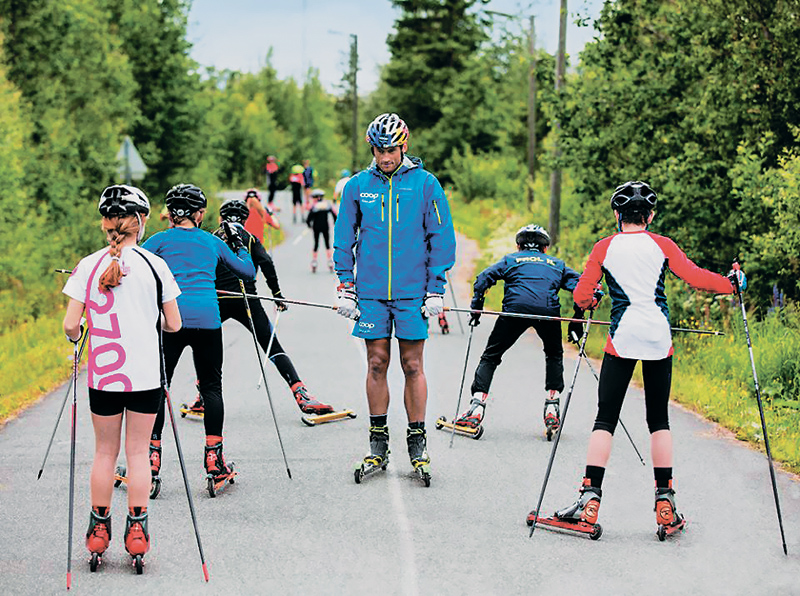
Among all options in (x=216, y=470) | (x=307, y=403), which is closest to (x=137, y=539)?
(x=216, y=470)

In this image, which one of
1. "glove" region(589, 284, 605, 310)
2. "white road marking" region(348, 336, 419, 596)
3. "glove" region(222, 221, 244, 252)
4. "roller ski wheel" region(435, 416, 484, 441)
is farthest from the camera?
"roller ski wheel" region(435, 416, 484, 441)

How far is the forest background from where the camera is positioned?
11336mm

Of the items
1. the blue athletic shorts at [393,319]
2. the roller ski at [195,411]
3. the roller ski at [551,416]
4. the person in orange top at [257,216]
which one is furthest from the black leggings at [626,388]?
the person in orange top at [257,216]

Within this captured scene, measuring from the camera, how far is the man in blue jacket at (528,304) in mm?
8500

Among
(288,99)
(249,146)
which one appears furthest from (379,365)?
(288,99)

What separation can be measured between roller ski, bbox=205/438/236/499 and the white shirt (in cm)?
159

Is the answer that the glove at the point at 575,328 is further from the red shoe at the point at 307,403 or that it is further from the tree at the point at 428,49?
the tree at the point at 428,49

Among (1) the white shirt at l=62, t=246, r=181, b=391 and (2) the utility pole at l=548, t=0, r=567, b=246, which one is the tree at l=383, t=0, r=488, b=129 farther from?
(1) the white shirt at l=62, t=246, r=181, b=391

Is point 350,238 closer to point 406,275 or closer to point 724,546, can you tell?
point 406,275

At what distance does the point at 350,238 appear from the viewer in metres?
6.98

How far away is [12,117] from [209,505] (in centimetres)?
1615

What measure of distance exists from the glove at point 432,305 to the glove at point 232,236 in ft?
6.49

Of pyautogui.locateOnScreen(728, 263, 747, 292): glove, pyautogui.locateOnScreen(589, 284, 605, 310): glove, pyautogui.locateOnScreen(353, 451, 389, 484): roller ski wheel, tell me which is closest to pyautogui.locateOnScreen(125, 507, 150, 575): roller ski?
pyautogui.locateOnScreen(353, 451, 389, 484): roller ski wheel

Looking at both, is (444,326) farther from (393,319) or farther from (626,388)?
(626,388)
